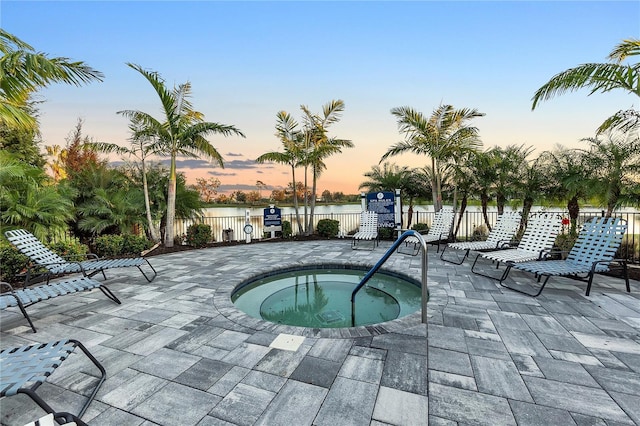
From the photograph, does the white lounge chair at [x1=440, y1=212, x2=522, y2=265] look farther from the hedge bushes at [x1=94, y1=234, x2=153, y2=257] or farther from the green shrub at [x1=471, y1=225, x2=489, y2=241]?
the hedge bushes at [x1=94, y1=234, x2=153, y2=257]

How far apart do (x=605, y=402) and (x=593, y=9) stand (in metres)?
8.04

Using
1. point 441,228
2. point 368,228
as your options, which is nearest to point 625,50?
point 441,228

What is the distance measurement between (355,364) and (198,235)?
295 inches

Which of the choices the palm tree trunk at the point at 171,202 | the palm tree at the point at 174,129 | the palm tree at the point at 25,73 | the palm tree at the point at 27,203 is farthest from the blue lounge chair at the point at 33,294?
the palm tree at the point at 174,129

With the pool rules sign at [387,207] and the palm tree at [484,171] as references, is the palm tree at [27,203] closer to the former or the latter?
the pool rules sign at [387,207]

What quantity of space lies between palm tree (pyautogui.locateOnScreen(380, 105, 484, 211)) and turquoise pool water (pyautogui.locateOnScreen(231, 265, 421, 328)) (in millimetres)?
5018

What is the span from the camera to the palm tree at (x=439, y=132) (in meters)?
8.56

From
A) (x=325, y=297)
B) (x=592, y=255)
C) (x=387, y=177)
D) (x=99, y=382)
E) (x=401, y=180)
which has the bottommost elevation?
(x=325, y=297)

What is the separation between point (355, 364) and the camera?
223 centimetres

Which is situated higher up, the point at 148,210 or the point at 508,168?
the point at 508,168

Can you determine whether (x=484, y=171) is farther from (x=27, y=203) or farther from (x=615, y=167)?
(x=27, y=203)

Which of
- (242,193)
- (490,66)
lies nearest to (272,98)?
(490,66)

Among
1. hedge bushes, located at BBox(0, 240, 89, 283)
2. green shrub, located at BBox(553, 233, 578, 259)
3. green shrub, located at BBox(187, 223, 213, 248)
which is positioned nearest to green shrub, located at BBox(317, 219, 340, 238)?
green shrub, located at BBox(187, 223, 213, 248)

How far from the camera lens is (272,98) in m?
10.8
